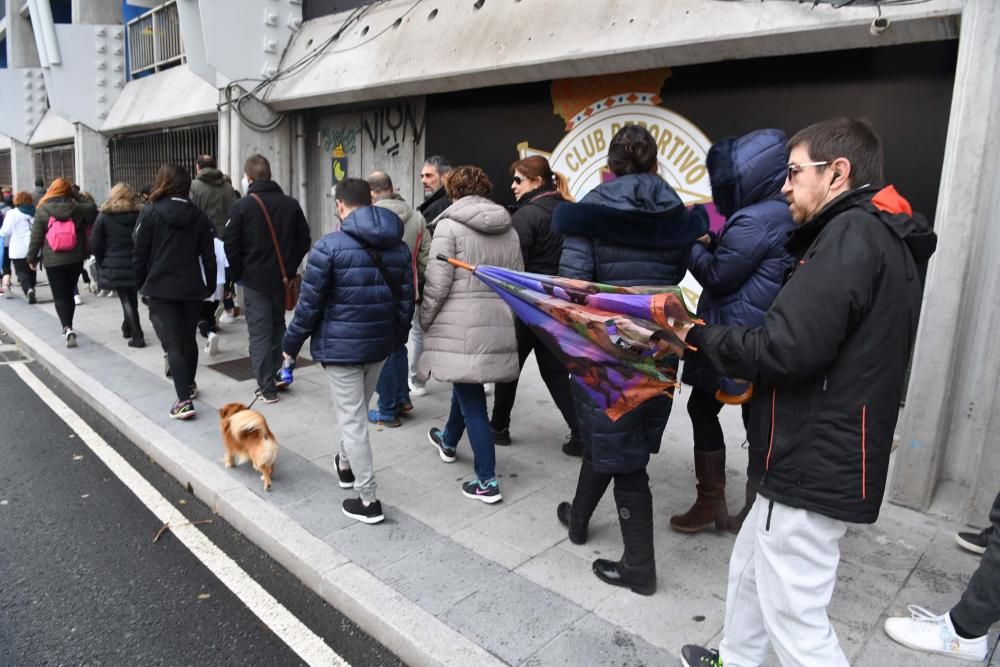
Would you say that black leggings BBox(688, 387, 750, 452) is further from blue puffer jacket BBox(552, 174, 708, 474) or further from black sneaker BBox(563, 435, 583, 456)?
black sneaker BBox(563, 435, 583, 456)

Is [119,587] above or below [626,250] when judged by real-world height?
below

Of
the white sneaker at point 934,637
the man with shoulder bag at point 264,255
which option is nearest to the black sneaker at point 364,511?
the man with shoulder bag at point 264,255

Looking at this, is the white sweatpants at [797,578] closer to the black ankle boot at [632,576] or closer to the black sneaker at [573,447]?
the black ankle boot at [632,576]

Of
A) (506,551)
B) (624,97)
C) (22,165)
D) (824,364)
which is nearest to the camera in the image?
(824,364)

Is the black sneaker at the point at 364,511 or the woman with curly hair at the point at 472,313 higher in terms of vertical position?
the woman with curly hair at the point at 472,313

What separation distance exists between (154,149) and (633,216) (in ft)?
44.5

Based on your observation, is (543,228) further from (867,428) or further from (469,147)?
(469,147)

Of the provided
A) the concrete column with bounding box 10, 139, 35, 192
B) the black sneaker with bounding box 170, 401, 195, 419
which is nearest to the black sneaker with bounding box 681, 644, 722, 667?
the black sneaker with bounding box 170, 401, 195, 419

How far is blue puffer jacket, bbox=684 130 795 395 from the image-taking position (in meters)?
2.98

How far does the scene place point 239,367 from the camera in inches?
277

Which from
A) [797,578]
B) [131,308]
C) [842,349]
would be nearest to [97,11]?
[131,308]

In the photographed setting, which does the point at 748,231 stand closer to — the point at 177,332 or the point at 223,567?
the point at 223,567

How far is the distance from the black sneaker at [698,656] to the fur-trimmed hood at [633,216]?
5.47 ft

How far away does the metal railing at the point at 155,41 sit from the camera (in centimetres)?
1342
